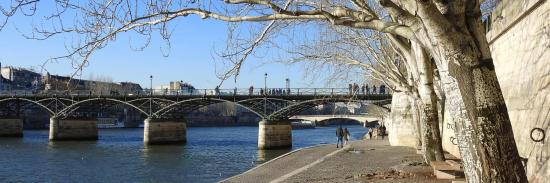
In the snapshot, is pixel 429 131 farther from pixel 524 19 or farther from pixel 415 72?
pixel 524 19

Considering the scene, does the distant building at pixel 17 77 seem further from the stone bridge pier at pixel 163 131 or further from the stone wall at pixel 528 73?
the stone wall at pixel 528 73

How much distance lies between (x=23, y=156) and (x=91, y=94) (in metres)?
33.5

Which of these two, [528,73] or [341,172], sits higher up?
[528,73]

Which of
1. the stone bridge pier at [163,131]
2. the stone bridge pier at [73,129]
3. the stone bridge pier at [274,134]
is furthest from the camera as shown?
the stone bridge pier at [73,129]

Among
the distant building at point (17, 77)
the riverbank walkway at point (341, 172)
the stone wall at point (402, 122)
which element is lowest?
the riverbank walkway at point (341, 172)

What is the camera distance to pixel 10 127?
3268 inches

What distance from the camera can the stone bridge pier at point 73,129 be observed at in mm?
75625

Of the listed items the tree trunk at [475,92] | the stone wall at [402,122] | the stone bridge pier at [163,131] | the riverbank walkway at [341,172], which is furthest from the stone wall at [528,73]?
the stone bridge pier at [163,131]

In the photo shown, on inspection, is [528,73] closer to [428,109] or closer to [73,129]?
[428,109]

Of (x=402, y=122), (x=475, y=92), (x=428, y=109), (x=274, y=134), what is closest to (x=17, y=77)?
(x=274, y=134)

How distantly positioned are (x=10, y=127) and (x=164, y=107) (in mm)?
25930

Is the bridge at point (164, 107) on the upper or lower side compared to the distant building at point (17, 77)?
lower

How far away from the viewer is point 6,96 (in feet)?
274

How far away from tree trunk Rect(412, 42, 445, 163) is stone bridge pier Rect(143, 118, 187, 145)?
180ft
